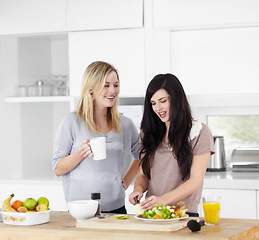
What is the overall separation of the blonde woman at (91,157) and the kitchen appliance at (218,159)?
62.1 inches

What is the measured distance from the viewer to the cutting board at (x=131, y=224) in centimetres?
217

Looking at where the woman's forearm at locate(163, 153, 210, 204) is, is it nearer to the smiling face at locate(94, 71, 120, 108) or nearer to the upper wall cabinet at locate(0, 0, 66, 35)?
the smiling face at locate(94, 71, 120, 108)

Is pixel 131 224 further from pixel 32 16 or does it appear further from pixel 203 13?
pixel 32 16

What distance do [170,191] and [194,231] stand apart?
16.5 inches

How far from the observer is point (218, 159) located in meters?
4.24

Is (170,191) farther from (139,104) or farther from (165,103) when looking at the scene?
(139,104)

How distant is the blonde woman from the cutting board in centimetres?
37

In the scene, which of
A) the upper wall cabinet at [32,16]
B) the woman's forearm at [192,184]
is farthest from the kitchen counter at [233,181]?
the upper wall cabinet at [32,16]

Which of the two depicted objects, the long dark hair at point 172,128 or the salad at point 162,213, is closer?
the salad at point 162,213

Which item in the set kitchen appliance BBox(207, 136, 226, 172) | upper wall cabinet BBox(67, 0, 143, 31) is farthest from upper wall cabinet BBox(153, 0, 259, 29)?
kitchen appliance BBox(207, 136, 226, 172)

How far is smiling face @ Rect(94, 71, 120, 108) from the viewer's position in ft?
8.95

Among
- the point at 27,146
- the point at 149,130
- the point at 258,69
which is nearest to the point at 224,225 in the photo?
the point at 149,130

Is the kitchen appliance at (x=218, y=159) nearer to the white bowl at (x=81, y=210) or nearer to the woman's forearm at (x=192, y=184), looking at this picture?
the woman's forearm at (x=192, y=184)

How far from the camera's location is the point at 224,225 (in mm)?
2248
